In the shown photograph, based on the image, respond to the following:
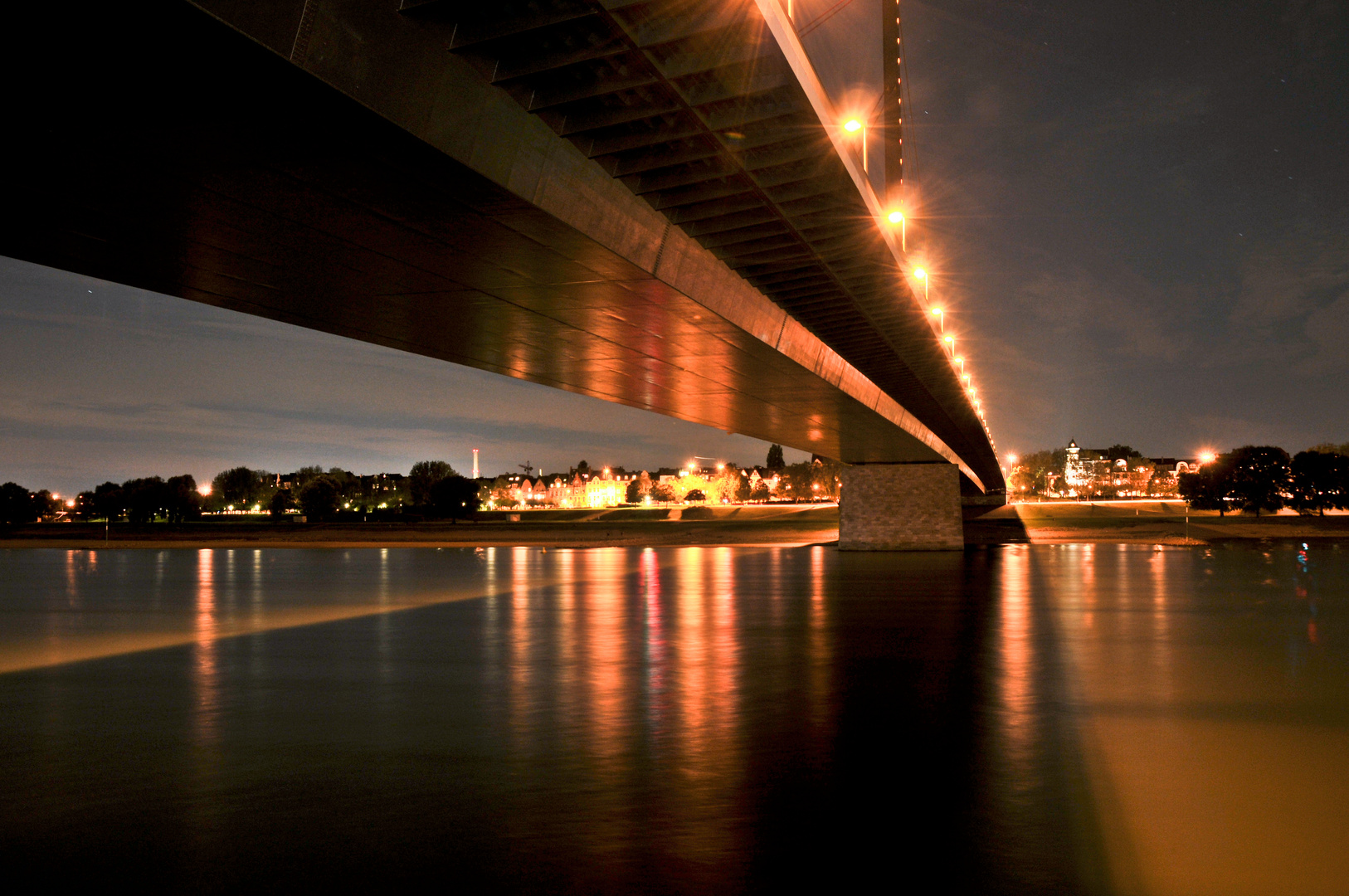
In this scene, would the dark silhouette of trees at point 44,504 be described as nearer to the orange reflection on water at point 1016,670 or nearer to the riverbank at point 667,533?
the riverbank at point 667,533

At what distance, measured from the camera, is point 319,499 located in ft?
374

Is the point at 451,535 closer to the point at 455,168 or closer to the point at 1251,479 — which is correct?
the point at 455,168

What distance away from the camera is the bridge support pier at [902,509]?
4956cm

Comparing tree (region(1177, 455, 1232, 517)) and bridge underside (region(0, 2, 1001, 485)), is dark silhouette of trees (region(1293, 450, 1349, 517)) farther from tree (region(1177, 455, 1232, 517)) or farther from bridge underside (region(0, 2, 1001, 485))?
bridge underside (region(0, 2, 1001, 485))

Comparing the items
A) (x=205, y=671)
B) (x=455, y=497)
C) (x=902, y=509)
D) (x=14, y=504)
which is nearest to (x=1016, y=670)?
(x=205, y=671)

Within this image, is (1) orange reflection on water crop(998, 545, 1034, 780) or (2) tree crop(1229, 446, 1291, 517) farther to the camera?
(2) tree crop(1229, 446, 1291, 517)

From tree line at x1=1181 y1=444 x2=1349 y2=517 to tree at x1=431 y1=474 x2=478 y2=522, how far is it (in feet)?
275

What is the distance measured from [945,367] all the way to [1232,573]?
59.3 ft

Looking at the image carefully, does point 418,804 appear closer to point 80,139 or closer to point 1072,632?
point 80,139

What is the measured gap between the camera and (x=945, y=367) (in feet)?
85.3

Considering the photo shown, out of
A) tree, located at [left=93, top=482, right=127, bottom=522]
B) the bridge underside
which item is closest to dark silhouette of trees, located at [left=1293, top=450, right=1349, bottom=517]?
the bridge underside

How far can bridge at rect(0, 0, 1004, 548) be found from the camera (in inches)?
269

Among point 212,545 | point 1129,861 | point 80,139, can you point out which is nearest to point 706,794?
point 1129,861

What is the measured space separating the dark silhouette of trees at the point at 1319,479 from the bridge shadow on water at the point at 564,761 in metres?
89.4
